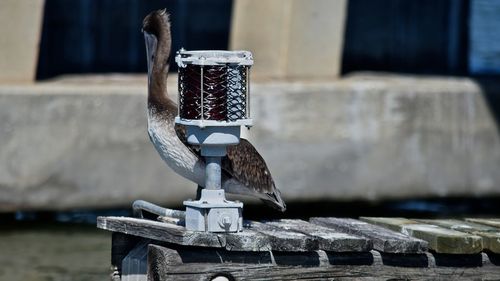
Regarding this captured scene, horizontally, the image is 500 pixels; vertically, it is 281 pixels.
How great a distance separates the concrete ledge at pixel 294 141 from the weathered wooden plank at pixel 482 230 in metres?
5.19

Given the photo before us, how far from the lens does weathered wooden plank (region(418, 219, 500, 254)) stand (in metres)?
6.32

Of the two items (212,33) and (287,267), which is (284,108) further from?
(287,267)

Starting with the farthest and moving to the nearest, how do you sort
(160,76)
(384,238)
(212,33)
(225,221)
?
(212,33) < (160,76) < (384,238) < (225,221)

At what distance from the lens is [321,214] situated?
12625 mm

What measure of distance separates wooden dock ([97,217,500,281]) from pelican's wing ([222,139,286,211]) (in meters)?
0.40

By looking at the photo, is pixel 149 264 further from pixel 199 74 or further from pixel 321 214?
pixel 321 214

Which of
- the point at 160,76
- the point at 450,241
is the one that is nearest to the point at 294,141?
the point at 160,76

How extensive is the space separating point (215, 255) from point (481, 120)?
7.40 m

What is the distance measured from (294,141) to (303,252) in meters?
6.21

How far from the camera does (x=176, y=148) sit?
6734mm

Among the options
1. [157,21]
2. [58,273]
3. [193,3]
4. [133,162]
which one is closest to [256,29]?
[193,3]

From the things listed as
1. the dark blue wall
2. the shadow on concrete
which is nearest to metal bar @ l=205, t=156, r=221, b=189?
the dark blue wall

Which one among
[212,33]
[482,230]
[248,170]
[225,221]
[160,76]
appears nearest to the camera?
[225,221]

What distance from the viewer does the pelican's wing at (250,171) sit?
6.90 meters
